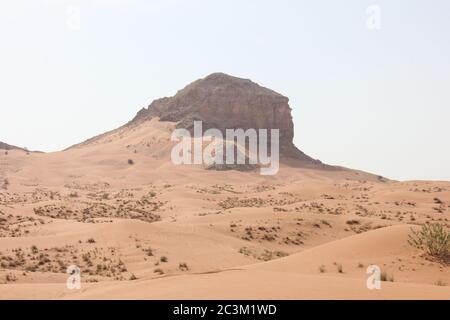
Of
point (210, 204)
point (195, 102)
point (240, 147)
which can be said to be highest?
point (195, 102)

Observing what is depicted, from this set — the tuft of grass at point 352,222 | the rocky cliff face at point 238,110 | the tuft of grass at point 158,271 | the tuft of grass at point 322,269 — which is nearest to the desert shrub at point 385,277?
the tuft of grass at point 322,269

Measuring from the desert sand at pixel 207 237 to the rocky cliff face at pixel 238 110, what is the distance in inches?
779

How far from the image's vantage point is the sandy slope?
8.41 metres

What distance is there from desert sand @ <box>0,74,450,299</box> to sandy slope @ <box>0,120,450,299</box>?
0.17 feet

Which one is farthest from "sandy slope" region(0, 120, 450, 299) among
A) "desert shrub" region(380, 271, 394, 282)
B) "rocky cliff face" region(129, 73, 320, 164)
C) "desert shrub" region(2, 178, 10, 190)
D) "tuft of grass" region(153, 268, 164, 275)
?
"rocky cliff face" region(129, 73, 320, 164)

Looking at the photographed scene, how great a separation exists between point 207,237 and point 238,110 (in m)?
57.7

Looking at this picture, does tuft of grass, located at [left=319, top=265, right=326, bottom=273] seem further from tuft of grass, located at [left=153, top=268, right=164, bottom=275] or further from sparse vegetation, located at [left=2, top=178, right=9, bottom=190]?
sparse vegetation, located at [left=2, top=178, right=9, bottom=190]

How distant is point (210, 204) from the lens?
36094 millimetres

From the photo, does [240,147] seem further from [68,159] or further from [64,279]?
[64,279]

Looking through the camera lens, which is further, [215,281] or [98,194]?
[98,194]

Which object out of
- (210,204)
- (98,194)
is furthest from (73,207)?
(98,194)

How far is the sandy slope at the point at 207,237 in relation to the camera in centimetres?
841
